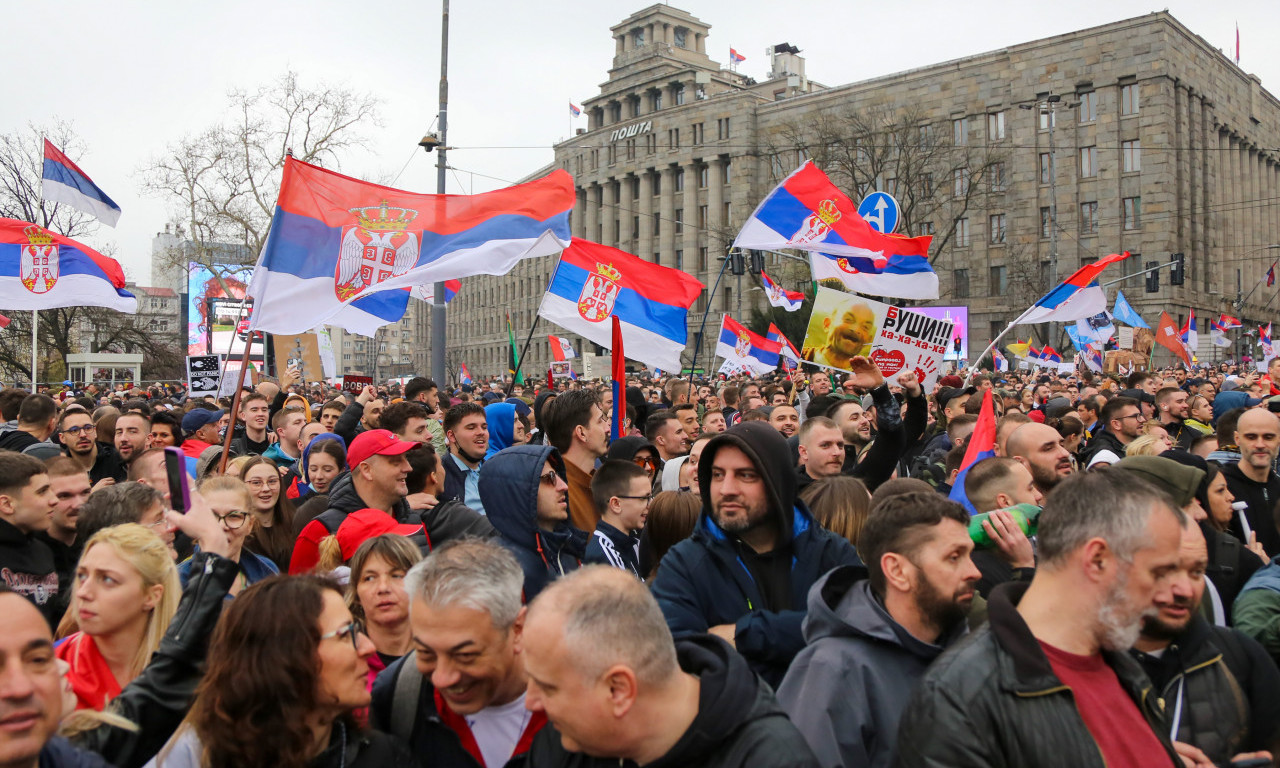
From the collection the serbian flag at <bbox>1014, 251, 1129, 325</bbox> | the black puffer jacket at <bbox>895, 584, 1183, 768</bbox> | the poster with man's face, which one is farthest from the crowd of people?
the serbian flag at <bbox>1014, 251, 1129, 325</bbox>

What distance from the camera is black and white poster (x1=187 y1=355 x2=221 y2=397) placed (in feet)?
43.8

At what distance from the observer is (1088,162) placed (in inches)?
2179

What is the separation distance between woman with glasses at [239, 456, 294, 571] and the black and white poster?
8.36 m

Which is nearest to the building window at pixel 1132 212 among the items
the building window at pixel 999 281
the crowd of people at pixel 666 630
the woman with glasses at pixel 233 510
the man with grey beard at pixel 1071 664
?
the building window at pixel 999 281

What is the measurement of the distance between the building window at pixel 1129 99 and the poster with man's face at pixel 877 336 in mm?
52376

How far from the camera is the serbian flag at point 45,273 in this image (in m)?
11.9

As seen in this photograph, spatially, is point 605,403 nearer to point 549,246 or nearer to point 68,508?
point 549,246

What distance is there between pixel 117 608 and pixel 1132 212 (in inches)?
2353

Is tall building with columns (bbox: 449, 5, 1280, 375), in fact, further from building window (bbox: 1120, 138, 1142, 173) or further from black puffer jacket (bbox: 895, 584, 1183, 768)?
black puffer jacket (bbox: 895, 584, 1183, 768)

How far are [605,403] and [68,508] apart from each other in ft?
25.0

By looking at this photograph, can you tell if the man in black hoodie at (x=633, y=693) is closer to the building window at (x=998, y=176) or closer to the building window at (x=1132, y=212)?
the building window at (x=1132, y=212)

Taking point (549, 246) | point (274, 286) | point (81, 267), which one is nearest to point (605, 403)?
point (549, 246)

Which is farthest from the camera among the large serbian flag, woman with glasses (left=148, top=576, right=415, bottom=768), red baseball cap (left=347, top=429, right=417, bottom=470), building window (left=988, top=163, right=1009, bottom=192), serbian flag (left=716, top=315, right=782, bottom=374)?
building window (left=988, top=163, right=1009, bottom=192)

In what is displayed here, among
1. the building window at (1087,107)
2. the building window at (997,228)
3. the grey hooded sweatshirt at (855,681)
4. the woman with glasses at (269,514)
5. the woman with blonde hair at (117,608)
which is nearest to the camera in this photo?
the grey hooded sweatshirt at (855,681)
